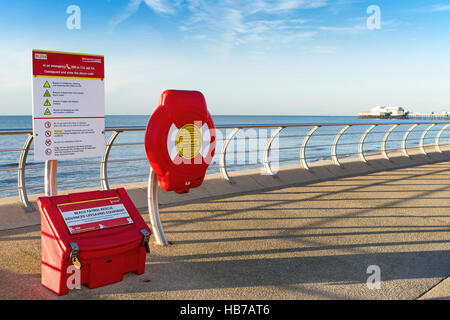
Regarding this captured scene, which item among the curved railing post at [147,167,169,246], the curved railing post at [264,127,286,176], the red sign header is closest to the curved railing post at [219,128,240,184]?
the curved railing post at [264,127,286,176]

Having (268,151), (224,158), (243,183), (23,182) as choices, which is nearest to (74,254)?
(23,182)

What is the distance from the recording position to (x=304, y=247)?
369cm

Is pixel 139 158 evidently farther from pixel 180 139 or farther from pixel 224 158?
pixel 180 139

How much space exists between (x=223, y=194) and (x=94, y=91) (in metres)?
2.98

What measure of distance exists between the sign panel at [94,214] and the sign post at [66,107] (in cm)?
44

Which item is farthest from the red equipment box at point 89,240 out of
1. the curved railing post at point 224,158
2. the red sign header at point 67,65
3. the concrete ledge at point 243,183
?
the curved railing post at point 224,158

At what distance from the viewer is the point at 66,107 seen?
3.16 metres

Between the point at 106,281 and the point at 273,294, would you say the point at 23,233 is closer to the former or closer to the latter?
the point at 106,281

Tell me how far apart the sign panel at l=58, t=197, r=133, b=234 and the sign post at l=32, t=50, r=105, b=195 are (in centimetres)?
44

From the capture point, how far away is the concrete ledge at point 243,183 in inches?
170

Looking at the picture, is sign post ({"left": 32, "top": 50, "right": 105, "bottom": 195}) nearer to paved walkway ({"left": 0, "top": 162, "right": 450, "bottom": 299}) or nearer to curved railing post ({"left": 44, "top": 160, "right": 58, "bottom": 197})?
curved railing post ({"left": 44, "top": 160, "right": 58, "bottom": 197})

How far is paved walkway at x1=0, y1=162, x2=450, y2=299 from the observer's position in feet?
9.17

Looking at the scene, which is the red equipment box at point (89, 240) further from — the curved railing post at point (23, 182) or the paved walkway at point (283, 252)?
the curved railing post at point (23, 182)
